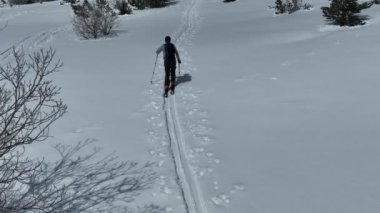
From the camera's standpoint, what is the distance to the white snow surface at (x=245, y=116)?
5707mm

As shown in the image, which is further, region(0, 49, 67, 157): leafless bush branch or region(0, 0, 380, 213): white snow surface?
region(0, 0, 380, 213): white snow surface

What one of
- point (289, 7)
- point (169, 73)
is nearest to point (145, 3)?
point (289, 7)

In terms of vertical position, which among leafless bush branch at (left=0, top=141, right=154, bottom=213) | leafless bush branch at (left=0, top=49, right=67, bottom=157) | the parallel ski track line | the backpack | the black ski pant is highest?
leafless bush branch at (left=0, top=49, right=67, bottom=157)

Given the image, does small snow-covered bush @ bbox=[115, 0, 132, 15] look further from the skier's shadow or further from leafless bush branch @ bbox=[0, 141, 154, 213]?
leafless bush branch @ bbox=[0, 141, 154, 213]

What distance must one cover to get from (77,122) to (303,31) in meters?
9.71

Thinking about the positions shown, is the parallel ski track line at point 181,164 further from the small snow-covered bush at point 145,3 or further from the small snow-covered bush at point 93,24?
the small snow-covered bush at point 145,3

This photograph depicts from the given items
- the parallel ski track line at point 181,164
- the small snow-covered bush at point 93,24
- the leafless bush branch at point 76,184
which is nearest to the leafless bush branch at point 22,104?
the leafless bush branch at point 76,184

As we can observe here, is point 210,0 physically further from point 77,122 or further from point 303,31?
point 77,122

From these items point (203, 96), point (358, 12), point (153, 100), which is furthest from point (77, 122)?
point (358, 12)

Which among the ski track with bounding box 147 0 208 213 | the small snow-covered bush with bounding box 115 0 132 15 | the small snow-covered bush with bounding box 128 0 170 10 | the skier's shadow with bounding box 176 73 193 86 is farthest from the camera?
the small snow-covered bush with bounding box 128 0 170 10

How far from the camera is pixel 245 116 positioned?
855 centimetres

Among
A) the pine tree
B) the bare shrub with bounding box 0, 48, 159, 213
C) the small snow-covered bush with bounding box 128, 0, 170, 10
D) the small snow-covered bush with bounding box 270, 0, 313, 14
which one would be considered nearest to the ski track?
the bare shrub with bounding box 0, 48, 159, 213

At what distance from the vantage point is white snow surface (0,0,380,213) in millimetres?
5707

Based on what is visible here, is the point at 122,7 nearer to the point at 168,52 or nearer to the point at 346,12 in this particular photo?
the point at 346,12
